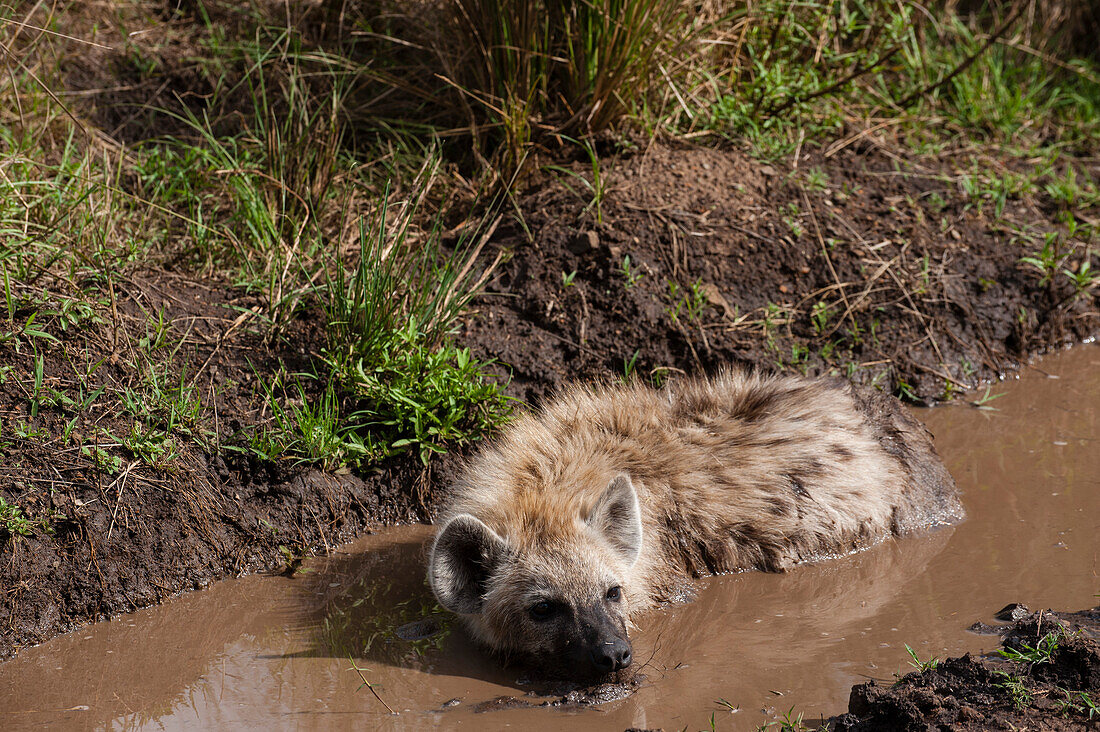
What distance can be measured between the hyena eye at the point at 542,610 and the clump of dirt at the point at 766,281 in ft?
5.27

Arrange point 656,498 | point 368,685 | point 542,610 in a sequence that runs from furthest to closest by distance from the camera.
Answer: point 656,498, point 542,610, point 368,685

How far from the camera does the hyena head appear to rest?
339 centimetres

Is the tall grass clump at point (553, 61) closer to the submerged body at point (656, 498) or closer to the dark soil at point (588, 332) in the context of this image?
the dark soil at point (588, 332)

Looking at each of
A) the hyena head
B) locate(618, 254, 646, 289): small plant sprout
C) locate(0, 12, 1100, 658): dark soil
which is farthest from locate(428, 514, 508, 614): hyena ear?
locate(618, 254, 646, 289): small plant sprout

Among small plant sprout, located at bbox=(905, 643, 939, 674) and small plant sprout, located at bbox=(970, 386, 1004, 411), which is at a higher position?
small plant sprout, located at bbox=(905, 643, 939, 674)

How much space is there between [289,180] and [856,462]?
10.8ft

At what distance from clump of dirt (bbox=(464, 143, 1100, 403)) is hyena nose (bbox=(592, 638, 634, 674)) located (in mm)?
1864

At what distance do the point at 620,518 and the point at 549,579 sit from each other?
39 cm

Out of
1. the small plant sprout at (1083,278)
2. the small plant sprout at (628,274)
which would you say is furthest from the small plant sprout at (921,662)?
the small plant sprout at (1083,278)

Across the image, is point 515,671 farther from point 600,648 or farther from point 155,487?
point 155,487

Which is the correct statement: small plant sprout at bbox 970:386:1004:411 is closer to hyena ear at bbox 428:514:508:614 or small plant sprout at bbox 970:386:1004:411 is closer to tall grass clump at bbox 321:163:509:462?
tall grass clump at bbox 321:163:509:462

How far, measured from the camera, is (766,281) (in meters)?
5.55

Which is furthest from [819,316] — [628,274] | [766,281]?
[628,274]

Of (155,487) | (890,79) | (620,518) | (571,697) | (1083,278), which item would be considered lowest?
(571,697)
